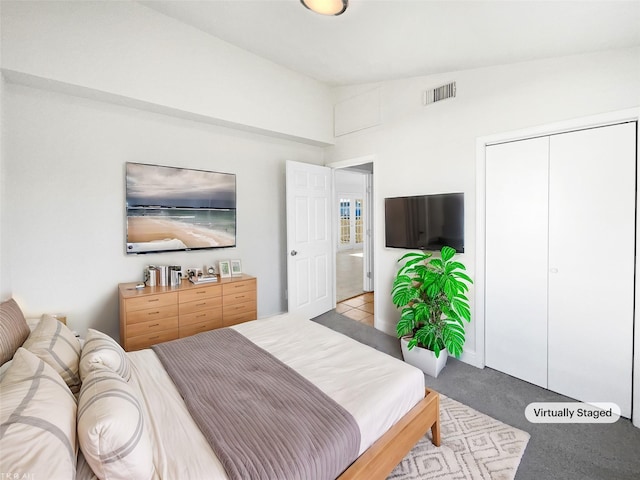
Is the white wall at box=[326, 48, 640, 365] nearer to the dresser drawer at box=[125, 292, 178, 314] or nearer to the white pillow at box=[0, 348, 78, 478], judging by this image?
the dresser drawer at box=[125, 292, 178, 314]

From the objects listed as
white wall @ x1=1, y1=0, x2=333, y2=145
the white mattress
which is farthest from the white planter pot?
white wall @ x1=1, y1=0, x2=333, y2=145

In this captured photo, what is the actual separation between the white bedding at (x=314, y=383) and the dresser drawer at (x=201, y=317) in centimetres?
86

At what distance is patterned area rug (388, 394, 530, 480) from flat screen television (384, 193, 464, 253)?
4.82 feet

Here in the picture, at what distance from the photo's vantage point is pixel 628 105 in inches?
78.4

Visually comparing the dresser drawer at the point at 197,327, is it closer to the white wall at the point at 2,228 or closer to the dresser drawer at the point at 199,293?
the dresser drawer at the point at 199,293

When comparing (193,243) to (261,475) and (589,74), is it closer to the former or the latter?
(261,475)

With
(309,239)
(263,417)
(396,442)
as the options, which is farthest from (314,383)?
(309,239)

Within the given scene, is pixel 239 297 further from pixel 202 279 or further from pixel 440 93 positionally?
pixel 440 93

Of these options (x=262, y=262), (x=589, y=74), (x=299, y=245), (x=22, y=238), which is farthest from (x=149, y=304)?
(x=589, y=74)

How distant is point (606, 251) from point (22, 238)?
452cm

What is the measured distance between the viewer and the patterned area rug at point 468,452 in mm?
1616

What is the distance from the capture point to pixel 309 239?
159 inches

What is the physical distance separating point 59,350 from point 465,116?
3.45 meters

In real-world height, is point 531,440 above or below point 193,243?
below
